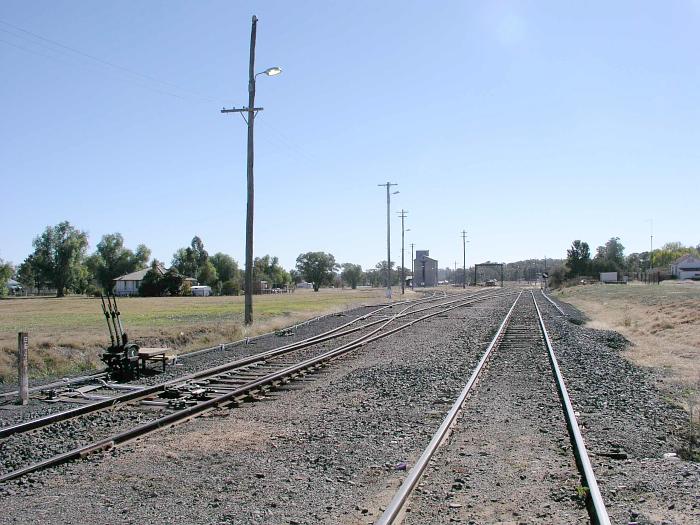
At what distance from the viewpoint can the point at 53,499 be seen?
5.87 metres

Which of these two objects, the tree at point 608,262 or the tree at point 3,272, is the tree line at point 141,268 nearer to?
the tree at point 3,272

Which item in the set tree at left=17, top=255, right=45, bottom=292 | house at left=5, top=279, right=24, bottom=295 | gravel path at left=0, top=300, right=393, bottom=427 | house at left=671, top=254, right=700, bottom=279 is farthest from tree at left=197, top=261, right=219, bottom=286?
gravel path at left=0, top=300, right=393, bottom=427

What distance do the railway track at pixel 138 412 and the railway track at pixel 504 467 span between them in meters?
3.52

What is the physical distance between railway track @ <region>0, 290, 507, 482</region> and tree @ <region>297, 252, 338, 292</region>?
15678 cm

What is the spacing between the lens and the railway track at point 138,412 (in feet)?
24.5

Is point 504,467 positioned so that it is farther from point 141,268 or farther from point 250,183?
point 141,268

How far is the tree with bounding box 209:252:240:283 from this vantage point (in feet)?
527

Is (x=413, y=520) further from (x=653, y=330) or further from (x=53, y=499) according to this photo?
(x=653, y=330)

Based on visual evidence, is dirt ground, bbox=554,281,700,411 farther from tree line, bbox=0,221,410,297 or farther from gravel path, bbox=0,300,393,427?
tree line, bbox=0,221,410,297

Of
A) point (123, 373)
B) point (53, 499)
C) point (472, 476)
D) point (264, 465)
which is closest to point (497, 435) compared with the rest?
point (472, 476)

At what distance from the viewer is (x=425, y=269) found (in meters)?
141

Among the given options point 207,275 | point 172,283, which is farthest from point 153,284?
point 207,275

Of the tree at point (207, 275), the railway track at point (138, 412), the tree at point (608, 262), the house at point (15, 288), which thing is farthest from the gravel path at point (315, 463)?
the house at point (15, 288)

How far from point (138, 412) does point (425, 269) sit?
132857 mm
